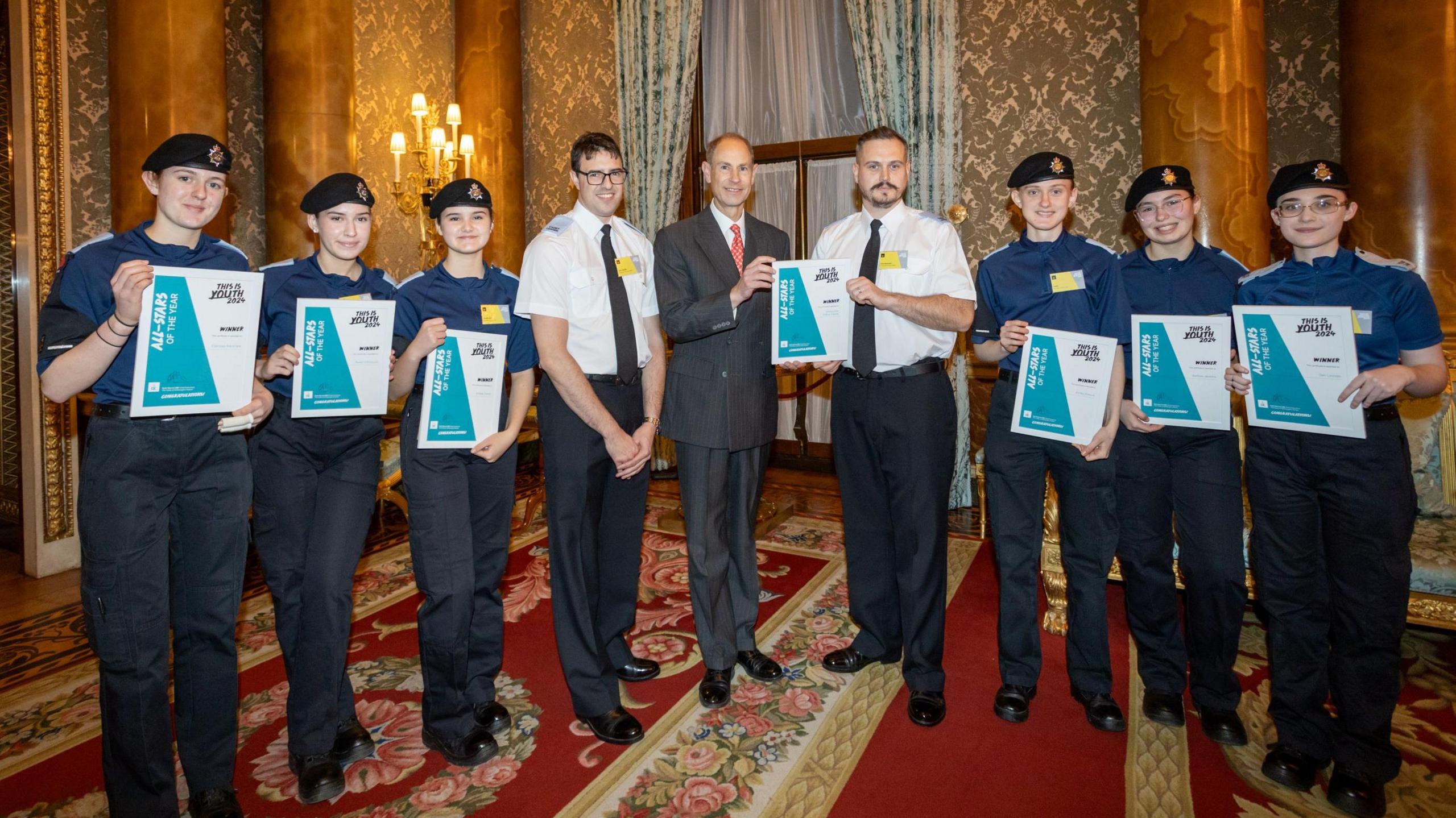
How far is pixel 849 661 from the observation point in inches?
108

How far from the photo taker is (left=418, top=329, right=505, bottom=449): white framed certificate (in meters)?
2.08

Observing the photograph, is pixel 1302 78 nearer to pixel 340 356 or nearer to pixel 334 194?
pixel 334 194

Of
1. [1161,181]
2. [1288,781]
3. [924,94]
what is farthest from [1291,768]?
[924,94]

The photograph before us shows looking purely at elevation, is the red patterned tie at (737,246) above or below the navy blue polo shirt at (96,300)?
above

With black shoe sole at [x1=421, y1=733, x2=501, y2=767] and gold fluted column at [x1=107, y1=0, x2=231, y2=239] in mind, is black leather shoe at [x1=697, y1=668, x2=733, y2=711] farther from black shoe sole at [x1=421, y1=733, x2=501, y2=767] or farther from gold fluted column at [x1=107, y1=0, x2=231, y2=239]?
gold fluted column at [x1=107, y1=0, x2=231, y2=239]

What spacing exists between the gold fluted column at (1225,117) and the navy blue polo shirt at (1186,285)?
177 cm

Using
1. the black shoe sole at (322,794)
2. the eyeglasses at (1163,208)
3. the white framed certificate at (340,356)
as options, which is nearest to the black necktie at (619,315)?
the white framed certificate at (340,356)

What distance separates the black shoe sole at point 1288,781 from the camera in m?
1.99

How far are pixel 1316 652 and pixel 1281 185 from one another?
51.8 inches

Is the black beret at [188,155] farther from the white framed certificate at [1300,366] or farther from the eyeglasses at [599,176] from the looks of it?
the white framed certificate at [1300,366]

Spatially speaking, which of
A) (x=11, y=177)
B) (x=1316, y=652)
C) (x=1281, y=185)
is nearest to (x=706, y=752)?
(x=1316, y=652)

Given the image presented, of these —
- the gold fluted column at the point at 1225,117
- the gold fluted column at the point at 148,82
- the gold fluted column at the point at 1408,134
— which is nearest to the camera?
the gold fluted column at the point at 1408,134

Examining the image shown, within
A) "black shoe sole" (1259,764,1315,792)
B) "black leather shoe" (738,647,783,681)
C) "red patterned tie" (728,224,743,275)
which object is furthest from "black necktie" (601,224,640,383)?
"black shoe sole" (1259,764,1315,792)

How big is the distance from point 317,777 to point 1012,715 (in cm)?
210
